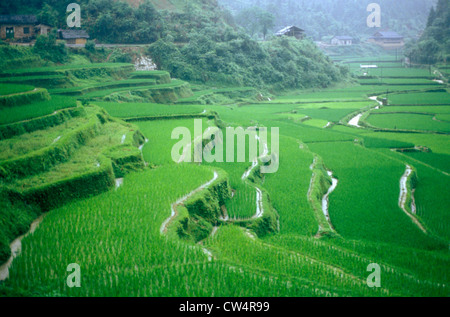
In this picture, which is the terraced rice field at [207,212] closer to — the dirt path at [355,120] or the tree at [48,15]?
the dirt path at [355,120]

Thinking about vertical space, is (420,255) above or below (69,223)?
below

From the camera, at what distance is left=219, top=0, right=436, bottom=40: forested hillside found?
256ft

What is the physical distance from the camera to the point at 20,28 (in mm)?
28516

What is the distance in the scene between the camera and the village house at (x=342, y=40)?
69.8 meters

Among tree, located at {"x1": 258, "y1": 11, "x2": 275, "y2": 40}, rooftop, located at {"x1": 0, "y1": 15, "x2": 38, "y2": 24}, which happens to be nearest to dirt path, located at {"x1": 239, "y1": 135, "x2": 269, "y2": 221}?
rooftop, located at {"x1": 0, "y1": 15, "x2": 38, "y2": 24}

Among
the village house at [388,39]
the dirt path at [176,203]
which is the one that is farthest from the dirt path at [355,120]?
the village house at [388,39]

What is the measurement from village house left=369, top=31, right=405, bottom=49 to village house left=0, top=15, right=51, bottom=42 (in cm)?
5741

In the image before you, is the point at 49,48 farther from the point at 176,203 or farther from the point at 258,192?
the point at 176,203

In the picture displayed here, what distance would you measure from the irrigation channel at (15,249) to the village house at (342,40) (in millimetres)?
70664
